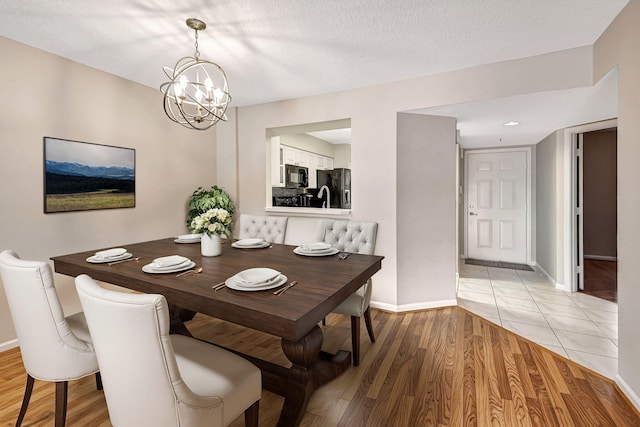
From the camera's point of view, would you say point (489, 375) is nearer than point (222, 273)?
No

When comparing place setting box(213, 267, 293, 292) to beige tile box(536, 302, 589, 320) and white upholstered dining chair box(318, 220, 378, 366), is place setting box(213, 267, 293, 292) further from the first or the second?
beige tile box(536, 302, 589, 320)

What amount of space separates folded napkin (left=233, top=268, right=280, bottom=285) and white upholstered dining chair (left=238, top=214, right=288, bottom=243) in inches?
55.9

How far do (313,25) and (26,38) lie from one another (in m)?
2.29

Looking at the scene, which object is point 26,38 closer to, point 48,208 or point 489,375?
point 48,208

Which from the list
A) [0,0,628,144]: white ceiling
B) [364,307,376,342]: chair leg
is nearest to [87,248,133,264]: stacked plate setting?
[0,0,628,144]: white ceiling

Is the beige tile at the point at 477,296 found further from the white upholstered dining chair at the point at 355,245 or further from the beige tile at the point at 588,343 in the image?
the white upholstered dining chair at the point at 355,245

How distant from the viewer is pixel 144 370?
1.03 metres

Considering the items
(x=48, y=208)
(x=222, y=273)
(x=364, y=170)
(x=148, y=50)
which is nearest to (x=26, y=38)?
(x=148, y=50)

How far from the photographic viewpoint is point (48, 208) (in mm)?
2689

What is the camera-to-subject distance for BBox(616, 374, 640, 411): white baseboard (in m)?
1.80

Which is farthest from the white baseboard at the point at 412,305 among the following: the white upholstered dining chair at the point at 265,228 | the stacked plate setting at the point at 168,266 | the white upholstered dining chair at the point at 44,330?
the white upholstered dining chair at the point at 44,330

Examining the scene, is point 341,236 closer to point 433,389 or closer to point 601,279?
point 433,389

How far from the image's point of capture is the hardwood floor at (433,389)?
173 cm

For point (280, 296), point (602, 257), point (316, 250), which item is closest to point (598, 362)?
point (316, 250)
